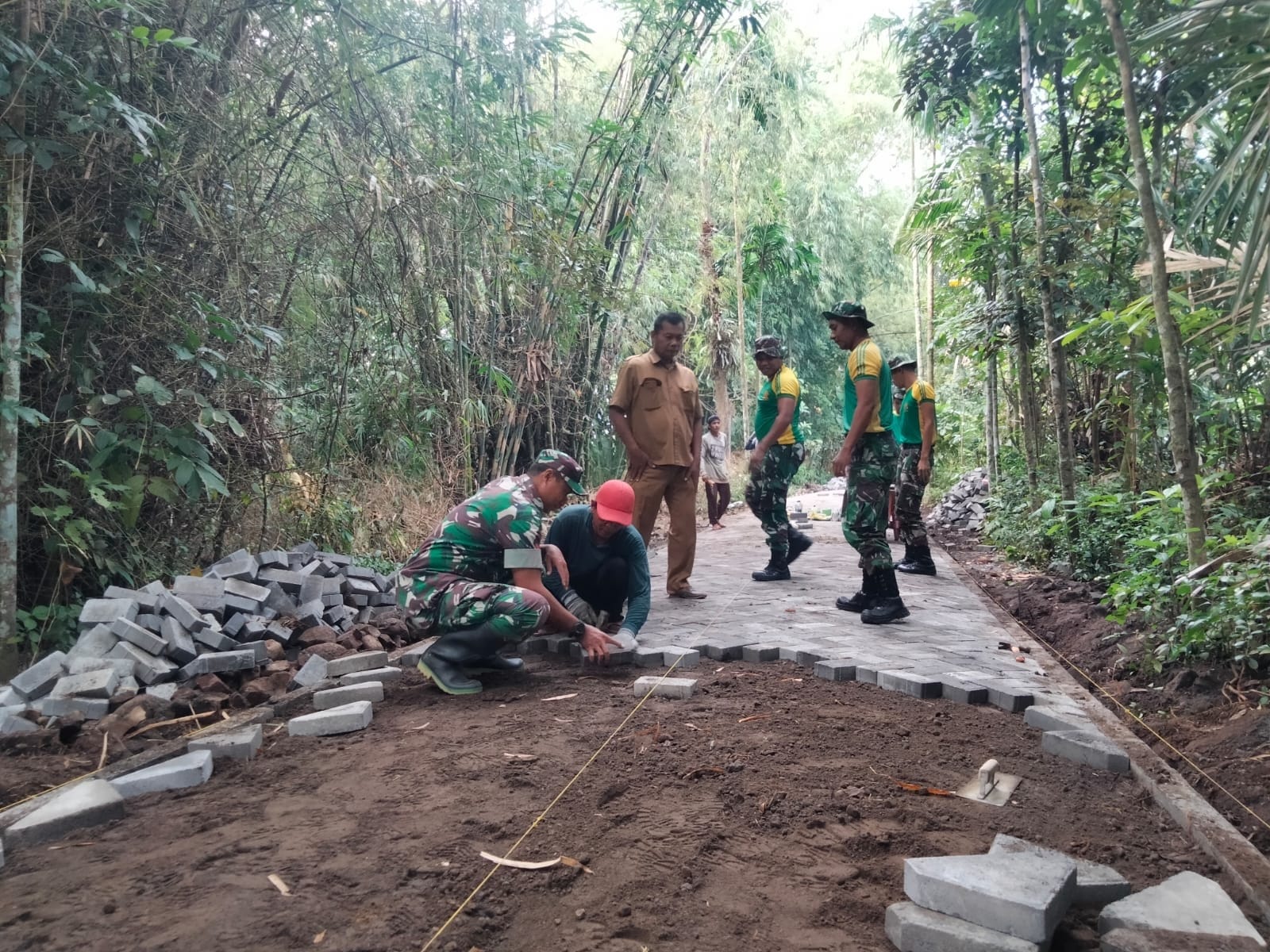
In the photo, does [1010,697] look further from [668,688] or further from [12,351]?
[12,351]

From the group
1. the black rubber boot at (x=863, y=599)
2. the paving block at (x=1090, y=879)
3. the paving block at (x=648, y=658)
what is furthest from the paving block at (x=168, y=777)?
the black rubber boot at (x=863, y=599)

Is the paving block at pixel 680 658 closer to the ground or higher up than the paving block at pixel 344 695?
higher up

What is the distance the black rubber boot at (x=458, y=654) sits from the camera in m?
4.02

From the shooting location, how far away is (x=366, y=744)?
11.1 feet

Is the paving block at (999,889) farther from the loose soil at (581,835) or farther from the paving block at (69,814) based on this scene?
the paving block at (69,814)

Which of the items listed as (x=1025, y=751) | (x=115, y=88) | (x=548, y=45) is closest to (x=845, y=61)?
(x=548, y=45)

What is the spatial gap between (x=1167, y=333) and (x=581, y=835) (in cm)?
380

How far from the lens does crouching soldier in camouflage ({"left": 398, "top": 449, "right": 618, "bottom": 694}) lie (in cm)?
400

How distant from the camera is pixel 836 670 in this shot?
4.18m

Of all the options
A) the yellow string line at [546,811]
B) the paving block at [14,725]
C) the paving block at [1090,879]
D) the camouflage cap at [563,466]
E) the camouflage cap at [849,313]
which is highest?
the camouflage cap at [849,313]

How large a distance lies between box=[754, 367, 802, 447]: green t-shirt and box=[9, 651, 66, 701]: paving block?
443 cm

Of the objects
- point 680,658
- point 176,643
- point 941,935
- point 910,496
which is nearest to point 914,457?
point 910,496

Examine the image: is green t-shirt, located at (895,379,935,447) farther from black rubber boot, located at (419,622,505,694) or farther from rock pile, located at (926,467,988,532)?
rock pile, located at (926,467,988,532)

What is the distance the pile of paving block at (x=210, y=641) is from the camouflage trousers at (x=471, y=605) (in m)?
0.66
